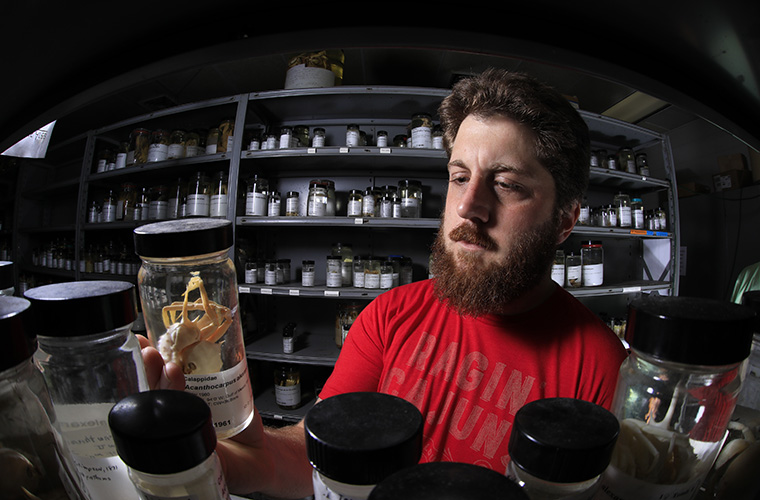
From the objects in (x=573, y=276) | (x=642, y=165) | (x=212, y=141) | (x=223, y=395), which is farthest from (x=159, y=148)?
(x=642, y=165)

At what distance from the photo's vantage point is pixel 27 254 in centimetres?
325

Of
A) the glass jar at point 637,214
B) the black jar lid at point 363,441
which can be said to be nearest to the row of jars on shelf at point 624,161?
the glass jar at point 637,214

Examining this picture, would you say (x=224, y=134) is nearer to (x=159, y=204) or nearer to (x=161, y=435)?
(x=159, y=204)

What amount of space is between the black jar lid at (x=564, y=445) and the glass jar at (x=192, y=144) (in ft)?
7.89

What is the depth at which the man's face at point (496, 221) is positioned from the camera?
28.1 inches

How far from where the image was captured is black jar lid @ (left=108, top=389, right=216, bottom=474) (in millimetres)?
154

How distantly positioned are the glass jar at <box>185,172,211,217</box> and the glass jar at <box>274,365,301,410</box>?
106 cm

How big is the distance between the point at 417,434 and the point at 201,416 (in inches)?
4.1

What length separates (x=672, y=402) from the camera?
0.18 metres

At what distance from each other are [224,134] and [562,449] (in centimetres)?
234

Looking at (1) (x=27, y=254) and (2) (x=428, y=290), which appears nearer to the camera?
(2) (x=428, y=290)

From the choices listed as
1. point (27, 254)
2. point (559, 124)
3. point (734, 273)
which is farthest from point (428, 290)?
point (27, 254)

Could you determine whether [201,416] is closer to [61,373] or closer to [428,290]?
[61,373]

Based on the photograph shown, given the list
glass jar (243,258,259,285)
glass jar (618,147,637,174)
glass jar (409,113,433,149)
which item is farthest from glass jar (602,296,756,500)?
glass jar (618,147,637,174)
